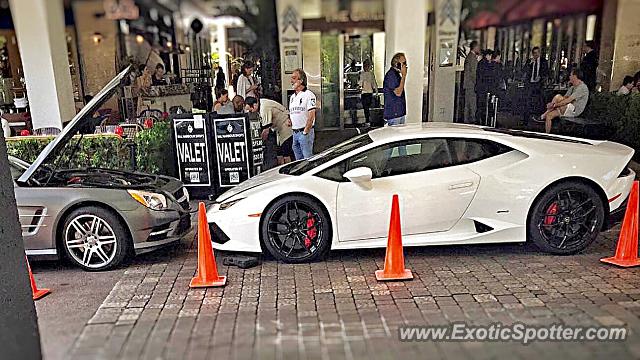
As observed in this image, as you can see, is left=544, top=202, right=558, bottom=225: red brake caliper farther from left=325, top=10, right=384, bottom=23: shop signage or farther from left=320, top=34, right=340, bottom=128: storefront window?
left=320, top=34, right=340, bottom=128: storefront window

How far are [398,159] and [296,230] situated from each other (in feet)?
4.06

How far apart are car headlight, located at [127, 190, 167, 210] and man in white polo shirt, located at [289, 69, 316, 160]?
290cm

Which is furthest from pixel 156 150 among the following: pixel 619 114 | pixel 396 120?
pixel 619 114

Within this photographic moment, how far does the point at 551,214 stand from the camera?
15.4 ft

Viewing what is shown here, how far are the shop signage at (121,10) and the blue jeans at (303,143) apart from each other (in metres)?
2.78

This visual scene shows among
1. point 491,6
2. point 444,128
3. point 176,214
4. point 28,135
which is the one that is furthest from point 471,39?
point 28,135

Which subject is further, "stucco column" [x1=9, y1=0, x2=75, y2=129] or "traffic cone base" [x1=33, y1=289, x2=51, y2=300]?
"stucco column" [x1=9, y1=0, x2=75, y2=129]

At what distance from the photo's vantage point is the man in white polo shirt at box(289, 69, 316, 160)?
729 centimetres

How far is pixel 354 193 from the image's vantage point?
4.66 metres

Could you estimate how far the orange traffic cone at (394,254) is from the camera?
4375 millimetres

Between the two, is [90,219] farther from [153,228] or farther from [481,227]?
[481,227]

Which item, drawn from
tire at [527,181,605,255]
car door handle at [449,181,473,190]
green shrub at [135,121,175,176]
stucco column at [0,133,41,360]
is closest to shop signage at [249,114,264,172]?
green shrub at [135,121,175,176]

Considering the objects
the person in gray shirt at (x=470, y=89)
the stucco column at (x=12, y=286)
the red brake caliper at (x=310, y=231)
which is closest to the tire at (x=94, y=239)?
the stucco column at (x=12, y=286)

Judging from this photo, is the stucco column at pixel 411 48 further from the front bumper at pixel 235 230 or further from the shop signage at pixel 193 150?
the front bumper at pixel 235 230
